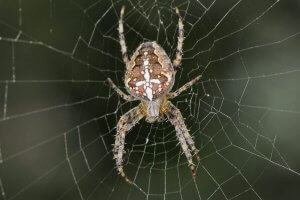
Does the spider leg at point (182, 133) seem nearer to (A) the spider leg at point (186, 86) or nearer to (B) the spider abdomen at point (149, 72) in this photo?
(A) the spider leg at point (186, 86)

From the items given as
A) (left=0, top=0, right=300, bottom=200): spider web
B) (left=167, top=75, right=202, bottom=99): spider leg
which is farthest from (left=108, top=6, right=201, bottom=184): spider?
(left=0, top=0, right=300, bottom=200): spider web

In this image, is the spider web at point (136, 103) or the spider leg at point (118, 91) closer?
the spider leg at point (118, 91)

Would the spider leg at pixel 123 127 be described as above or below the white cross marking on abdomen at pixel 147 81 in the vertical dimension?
below

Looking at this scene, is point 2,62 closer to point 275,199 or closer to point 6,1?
point 6,1

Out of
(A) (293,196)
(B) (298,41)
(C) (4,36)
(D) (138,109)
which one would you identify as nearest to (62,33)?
(C) (4,36)

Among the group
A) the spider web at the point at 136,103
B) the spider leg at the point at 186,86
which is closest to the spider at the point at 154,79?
the spider leg at the point at 186,86

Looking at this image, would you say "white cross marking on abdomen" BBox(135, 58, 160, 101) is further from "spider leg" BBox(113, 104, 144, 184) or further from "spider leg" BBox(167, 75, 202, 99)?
"spider leg" BBox(113, 104, 144, 184)

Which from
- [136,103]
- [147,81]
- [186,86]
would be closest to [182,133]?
[186,86]
